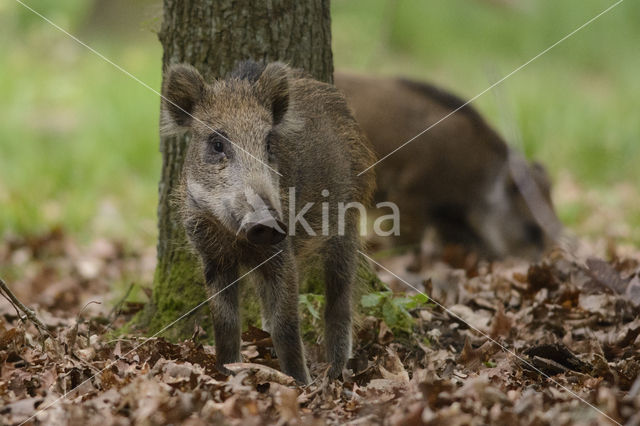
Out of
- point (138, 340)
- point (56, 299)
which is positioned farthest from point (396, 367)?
point (56, 299)

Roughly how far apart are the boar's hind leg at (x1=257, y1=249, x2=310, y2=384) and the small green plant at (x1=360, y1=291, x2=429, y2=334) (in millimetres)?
727

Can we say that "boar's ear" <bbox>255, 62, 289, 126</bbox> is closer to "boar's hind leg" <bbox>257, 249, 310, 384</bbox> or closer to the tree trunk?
the tree trunk

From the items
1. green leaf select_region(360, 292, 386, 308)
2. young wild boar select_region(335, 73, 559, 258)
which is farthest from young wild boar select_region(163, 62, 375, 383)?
young wild boar select_region(335, 73, 559, 258)

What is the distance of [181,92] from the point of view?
4273mm

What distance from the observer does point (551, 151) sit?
1141cm

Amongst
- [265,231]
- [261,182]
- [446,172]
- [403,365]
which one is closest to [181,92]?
[261,182]

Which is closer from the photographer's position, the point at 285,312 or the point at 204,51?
the point at 285,312

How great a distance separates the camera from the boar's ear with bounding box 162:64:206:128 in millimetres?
4230

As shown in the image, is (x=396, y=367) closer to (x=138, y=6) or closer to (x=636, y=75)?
(x=636, y=75)

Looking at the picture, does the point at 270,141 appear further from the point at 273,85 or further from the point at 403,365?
the point at 403,365

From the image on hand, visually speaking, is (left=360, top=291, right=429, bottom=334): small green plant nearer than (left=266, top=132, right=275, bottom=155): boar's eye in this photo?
No

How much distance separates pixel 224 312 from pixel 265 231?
71 centimetres

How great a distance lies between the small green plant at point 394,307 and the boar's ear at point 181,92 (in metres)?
1.49

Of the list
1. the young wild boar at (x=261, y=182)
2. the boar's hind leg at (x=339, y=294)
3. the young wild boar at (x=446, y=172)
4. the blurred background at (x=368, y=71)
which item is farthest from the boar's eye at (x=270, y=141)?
the young wild boar at (x=446, y=172)
